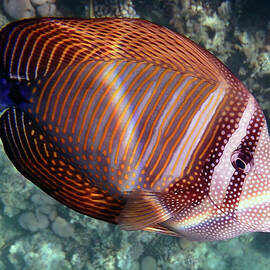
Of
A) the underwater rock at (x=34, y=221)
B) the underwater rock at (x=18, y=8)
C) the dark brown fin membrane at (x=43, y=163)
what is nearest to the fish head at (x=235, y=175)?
the dark brown fin membrane at (x=43, y=163)

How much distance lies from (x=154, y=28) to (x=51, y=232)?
5.24 meters

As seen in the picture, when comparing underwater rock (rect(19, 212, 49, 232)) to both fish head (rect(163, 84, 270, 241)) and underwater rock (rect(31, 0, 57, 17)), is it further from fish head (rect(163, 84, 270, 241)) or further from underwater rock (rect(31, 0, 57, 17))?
fish head (rect(163, 84, 270, 241))

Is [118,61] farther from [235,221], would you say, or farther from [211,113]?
[235,221]

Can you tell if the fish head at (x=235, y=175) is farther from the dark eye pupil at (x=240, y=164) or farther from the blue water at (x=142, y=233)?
the blue water at (x=142, y=233)

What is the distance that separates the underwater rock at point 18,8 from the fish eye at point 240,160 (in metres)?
3.84

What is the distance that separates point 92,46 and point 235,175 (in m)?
0.86

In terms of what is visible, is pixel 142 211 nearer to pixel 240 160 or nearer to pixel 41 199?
pixel 240 160

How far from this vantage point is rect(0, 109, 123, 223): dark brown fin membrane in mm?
1192

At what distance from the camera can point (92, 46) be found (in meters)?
1.20

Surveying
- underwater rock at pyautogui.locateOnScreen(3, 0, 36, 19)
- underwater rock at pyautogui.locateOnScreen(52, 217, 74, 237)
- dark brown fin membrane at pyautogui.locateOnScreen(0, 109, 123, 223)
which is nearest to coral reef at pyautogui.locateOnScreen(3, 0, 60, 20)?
underwater rock at pyautogui.locateOnScreen(3, 0, 36, 19)

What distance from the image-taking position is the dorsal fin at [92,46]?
1154 millimetres

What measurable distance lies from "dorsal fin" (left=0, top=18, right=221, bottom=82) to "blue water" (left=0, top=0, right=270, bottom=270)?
109 inches

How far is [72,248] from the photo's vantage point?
5223mm

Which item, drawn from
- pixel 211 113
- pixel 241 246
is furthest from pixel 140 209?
pixel 241 246
